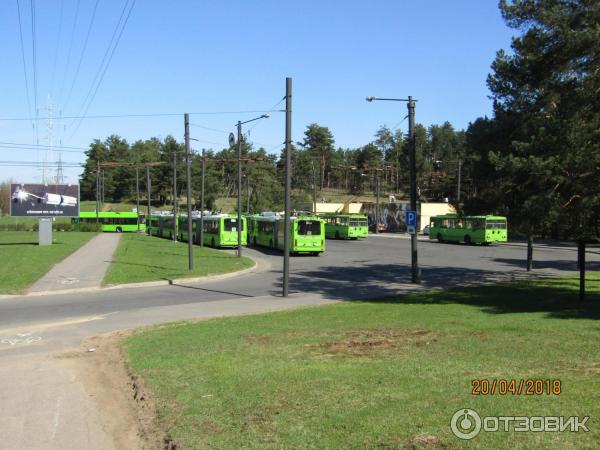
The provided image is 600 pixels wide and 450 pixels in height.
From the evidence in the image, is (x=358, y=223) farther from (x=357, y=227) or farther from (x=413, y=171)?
(x=413, y=171)

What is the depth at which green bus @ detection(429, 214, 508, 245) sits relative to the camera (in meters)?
52.1

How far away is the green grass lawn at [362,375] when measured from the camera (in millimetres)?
5242

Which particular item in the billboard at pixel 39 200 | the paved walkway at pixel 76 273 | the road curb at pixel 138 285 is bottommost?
the road curb at pixel 138 285

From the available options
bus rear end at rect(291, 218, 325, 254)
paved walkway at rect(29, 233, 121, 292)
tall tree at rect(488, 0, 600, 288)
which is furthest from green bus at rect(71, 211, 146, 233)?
tall tree at rect(488, 0, 600, 288)

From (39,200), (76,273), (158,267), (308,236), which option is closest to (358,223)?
(308,236)

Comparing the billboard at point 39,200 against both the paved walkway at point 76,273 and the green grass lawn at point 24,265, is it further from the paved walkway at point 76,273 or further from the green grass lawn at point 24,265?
the paved walkway at point 76,273

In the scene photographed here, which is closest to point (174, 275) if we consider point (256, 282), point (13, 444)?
point (256, 282)

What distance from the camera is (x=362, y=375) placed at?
7.26 m

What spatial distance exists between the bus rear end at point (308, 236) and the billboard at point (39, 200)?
19582mm

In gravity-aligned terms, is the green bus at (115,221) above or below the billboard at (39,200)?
below

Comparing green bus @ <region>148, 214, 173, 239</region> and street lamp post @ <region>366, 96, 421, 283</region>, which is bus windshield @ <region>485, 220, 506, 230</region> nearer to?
street lamp post @ <region>366, 96, 421, 283</region>

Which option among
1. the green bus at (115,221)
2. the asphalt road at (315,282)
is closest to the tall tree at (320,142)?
the green bus at (115,221)

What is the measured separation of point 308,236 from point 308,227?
65 centimetres

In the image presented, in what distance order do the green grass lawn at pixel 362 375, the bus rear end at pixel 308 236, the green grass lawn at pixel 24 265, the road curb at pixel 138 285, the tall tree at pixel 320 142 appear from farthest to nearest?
the tall tree at pixel 320 142 → the bus rear end at pixel 308 236 → the green grass lawn at pixel 24 265 → the road curb at pixel 138 285 → the green grass lawn at pixel 362 375
